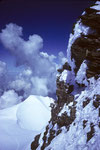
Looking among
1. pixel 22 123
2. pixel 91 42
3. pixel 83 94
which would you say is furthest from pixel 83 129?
pixel 22 123

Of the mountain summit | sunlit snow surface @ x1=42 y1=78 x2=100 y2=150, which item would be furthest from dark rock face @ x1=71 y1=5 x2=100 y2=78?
sunlit snow surface @ x1=42 y1=78 x2=100 y2=150

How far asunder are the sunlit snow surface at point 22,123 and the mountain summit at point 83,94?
26858 millimetres

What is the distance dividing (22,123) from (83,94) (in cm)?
5611

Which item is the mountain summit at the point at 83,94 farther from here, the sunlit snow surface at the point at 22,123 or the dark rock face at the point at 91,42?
the sunlit snow surface at the point at 22,123

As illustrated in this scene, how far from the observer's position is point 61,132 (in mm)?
20031

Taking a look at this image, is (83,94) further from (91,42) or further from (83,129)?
(91,42)

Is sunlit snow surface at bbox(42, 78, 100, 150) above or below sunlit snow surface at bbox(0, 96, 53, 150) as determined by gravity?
below

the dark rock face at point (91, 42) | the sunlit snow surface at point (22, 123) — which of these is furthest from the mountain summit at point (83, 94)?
the sunlit snow surface at point (22, 123)

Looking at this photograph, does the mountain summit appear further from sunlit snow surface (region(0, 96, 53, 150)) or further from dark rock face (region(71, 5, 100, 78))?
sunlit snow surface (region(0, 96, 53, 150))

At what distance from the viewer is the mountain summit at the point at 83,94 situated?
14.9 metres

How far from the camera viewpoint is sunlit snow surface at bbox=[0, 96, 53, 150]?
42.3m

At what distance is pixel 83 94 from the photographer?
2131cm

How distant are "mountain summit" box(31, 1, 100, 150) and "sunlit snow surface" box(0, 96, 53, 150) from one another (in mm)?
26858

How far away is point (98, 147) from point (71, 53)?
19.1 metres
